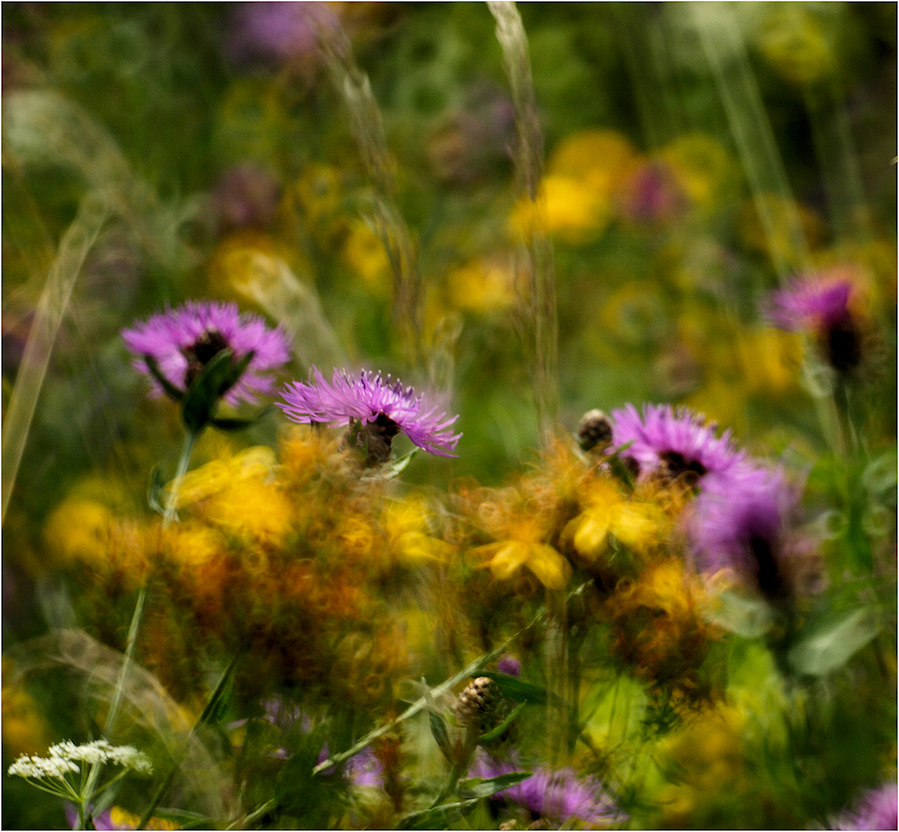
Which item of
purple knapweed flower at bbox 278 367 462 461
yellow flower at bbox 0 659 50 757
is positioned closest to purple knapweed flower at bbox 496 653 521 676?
purple knapweed flower at bbox 278 367 462 461

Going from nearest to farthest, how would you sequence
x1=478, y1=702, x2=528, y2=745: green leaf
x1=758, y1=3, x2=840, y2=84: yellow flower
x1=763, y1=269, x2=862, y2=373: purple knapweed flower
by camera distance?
x1=478, y1=702, x2=528, y2=745: green leaf < x1=763, y1=269, x2=862, y2=373: purple knapweed flower < x1=758, y1=3, x2=840, y2=84: yellow flower

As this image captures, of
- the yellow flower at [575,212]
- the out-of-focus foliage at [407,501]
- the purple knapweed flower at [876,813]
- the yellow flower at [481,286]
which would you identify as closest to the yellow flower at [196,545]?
the out-of-focus foliage at [407,501]

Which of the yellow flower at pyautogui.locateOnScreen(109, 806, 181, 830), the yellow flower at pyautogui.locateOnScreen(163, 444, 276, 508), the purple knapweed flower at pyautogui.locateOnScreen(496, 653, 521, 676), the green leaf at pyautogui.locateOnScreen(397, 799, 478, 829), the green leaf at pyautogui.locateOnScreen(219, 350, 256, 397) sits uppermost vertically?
the green leaf at pyautogui.locateOnScreen(219, 350, 256, 397)

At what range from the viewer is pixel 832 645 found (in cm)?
56

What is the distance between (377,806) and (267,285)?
443 mm

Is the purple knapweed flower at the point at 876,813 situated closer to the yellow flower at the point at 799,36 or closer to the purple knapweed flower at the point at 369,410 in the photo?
the purple knapweed flower at the point at 369,410

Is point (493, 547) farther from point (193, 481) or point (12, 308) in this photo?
point (12, 308)

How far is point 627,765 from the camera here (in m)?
0.48

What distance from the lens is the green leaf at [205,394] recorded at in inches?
18.5

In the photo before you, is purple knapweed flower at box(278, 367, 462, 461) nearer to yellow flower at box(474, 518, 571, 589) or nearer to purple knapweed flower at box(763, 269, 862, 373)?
yellow flower at box(474, 518, 571, 589)

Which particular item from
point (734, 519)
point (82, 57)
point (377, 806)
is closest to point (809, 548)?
point (734, 519)

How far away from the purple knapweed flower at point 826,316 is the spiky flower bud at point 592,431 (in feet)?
0.96

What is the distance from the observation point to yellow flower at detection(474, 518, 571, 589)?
1.22 feet

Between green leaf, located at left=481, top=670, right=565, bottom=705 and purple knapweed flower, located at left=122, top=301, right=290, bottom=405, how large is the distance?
22cm
